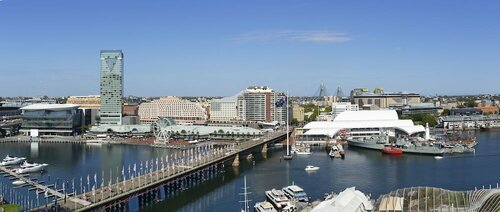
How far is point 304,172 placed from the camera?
20766mm

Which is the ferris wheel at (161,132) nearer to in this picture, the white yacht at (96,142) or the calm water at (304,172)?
the white yacht at (96,142)

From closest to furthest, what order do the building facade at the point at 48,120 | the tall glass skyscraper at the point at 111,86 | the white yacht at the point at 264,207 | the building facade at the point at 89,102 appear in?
the white yacht at the point at 264,207 < the building facade at the point at 48,120 < the tall glass skyscraper at the point at 111,86 < the building facade at the point at 89,102

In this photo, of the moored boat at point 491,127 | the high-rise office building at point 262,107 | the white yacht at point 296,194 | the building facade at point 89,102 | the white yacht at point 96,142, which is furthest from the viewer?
the building facade at point 89,102

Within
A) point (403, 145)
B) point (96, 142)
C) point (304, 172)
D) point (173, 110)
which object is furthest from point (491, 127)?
point (96, 142)

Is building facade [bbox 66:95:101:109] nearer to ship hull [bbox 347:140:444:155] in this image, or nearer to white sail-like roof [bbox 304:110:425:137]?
white sail-like roof [bbox 304:110:425:137]

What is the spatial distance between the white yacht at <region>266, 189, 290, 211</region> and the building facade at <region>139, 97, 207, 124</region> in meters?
36.2

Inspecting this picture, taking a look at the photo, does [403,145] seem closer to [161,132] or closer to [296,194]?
[296,194]

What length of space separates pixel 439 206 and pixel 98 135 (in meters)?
31.4

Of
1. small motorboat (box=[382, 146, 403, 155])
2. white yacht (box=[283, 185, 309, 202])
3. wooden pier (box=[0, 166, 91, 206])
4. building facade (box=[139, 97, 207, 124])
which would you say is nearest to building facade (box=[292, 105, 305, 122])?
building facade (box=[139, 97, 207, 124])

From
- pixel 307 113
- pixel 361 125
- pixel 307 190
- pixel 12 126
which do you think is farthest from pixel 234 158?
pixel 307 113

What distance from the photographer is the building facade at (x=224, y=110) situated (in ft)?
166

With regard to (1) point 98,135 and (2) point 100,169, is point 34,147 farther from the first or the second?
(2) point 100,169

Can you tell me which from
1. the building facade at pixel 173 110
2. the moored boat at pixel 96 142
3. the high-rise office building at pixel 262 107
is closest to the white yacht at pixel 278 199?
the moored boat at pixel 96 142

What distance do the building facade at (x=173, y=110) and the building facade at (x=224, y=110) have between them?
1.02 meters
